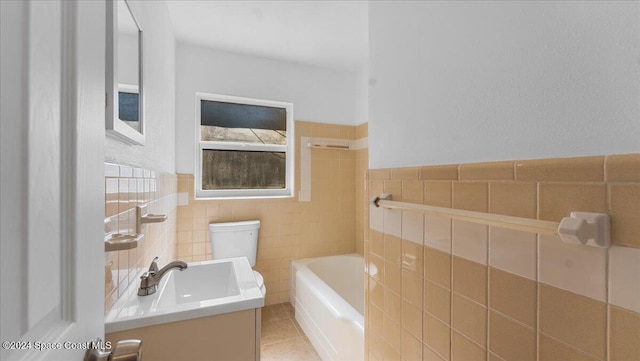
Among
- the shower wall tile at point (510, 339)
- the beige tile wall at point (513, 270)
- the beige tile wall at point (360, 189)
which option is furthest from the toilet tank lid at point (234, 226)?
the shower wall tile at point (510, 339)

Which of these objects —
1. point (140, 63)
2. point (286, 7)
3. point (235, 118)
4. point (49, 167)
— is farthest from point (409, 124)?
point (235, 118)

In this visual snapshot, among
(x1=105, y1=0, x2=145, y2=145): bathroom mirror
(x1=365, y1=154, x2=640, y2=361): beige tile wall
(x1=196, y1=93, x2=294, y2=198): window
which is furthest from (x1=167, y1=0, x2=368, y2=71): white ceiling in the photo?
(x1=365, y1=154, x2=640, y2=361): beige tile wall

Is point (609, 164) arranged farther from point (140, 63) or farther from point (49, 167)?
point (140, 63)

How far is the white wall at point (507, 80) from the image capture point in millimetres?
484

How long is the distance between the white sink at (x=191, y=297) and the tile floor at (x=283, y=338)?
0.80 m

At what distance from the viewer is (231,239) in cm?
216

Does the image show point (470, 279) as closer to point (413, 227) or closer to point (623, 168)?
point (413, 227)

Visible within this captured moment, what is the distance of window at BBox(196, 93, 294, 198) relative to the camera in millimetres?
2359

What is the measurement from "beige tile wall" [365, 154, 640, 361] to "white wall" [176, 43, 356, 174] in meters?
1.78

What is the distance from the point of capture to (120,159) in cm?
93

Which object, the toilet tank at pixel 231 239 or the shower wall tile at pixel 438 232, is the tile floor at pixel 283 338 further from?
the shower wall tile at pixel 438 232

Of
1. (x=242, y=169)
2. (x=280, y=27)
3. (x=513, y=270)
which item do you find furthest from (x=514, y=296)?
(x=242, y=169)

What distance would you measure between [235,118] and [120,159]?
1.60 meters

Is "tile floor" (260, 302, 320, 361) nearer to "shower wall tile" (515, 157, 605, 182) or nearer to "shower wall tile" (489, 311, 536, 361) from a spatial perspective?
"shower wall tile" (489, 311, 536, 361)
